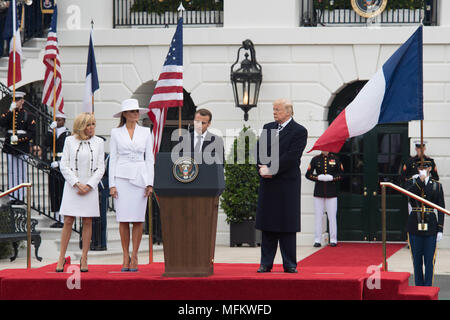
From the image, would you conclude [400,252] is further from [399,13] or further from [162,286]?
[162,286]

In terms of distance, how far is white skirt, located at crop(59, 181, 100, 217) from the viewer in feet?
35.0

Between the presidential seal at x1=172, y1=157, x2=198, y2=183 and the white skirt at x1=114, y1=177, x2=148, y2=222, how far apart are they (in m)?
0.69

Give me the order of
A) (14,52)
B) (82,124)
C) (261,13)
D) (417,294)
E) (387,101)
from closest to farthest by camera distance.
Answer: (417,294) < (82,124) < (387,101) < (14,52) < (261,13)

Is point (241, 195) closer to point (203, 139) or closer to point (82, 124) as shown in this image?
point (203, 139)

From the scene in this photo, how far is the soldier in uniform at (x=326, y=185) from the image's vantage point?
18.6 m

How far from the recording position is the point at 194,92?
64.1ft

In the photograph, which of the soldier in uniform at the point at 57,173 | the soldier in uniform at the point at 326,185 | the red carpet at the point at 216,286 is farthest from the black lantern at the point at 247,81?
the red carpet at the point at 216,286

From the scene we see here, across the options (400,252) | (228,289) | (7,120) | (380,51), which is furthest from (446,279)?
(7,120)

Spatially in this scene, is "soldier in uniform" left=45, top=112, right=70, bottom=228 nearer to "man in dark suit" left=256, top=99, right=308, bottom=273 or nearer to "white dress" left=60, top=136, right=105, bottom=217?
"white dress" left=60, top=136, right=105, bottom=217

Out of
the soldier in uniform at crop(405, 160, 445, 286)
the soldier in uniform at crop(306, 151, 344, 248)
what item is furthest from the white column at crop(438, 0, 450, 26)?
the soldier in uniform at crop(405, 160, 445, 286)

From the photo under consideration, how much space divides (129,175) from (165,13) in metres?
10.1

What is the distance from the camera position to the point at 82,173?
10.7 m

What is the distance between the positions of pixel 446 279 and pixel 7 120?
8498 mm

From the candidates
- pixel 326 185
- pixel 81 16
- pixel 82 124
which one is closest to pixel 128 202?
pixel 82 124
